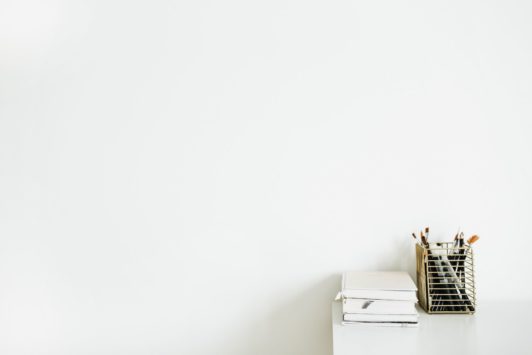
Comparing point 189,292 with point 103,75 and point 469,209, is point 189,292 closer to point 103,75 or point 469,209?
point 103,75

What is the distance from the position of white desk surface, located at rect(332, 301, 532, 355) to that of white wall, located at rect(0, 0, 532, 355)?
173 mm

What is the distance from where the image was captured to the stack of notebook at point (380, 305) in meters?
1.21

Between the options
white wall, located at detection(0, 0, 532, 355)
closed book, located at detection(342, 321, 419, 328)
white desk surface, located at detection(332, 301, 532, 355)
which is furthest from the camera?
white wall, located at detection(0, 0, 532, 355)

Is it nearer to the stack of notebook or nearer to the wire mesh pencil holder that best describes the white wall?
the wire mesh pencil holder

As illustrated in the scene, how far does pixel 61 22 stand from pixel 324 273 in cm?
121

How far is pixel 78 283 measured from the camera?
163cm

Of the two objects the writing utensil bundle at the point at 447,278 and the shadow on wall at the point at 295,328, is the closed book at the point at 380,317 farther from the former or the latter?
the shadow on wall at the point at 295,328

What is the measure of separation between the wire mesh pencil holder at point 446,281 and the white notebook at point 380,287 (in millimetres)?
58

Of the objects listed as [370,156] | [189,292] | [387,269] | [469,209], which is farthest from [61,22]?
[469,209]

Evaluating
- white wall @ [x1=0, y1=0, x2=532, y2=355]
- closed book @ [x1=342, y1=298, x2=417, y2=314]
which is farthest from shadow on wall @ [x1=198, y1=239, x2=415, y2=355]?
closed book @ [x1=342, y1=298, x2=417, y2=314]

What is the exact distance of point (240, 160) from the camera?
1.54 meters

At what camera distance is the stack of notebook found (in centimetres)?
121

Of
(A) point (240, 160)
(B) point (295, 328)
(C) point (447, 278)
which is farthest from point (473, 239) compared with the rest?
(A) point (240, 160)

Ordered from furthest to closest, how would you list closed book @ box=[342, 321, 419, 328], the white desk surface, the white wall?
1. the white wall
2. closed book @ box=[342, 321, 419, 328]
3. the white desk surface
